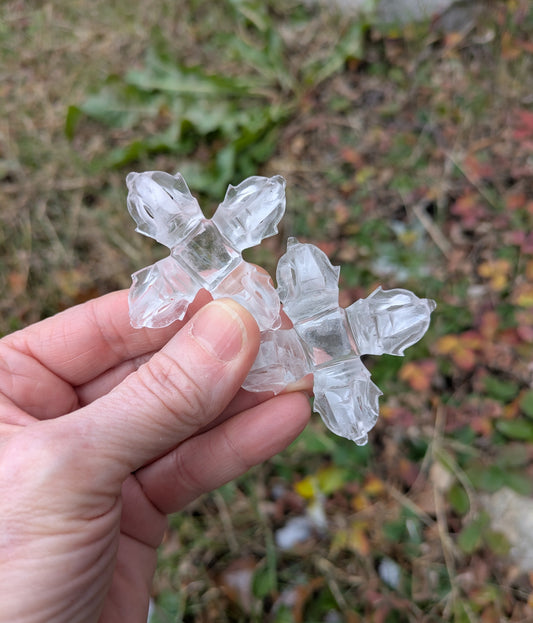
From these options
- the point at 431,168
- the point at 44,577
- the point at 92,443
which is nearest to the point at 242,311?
the point at 92,443

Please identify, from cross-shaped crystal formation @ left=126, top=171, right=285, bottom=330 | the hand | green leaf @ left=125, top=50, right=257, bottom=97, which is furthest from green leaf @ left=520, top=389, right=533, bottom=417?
green leaf @ left=125, top=50, right=257, bottom=97

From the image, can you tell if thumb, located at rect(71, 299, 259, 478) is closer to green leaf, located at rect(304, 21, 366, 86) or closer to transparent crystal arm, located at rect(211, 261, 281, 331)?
transparent crystal arm, located at rect(211, 261, 281, 331)

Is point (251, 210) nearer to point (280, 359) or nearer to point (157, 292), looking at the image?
point (157, 292)

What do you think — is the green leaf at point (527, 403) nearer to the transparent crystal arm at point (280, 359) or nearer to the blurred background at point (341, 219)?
the blurred background at point (341, 219)

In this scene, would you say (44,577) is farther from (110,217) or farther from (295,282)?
(110,217)

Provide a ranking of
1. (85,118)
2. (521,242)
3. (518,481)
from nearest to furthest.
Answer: (518,481) < (521,242) < (85,118)

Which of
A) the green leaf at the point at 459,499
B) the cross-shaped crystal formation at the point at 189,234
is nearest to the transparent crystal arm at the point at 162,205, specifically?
the cross-shaped crystal formation at the point at 189,234
